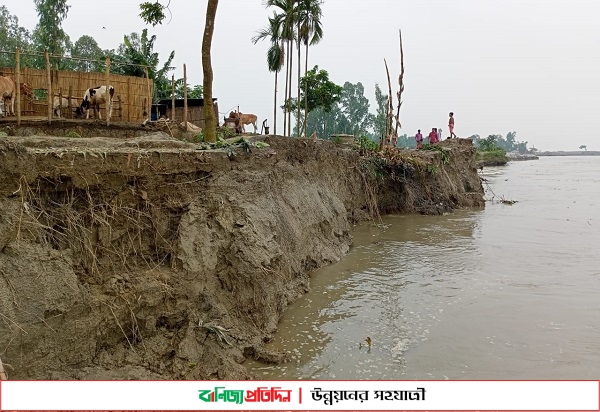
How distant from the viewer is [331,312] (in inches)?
280

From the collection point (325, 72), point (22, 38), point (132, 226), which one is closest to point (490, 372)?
point (132, 226)

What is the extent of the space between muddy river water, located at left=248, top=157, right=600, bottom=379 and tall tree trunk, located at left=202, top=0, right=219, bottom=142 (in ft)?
11.8

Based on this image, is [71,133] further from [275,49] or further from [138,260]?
[275,49]

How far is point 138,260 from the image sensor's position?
5.74m

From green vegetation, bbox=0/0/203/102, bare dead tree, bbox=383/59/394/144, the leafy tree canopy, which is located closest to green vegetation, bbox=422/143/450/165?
bare dead tree, bbox=383/59/394/144

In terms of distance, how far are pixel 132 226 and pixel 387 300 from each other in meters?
4.40

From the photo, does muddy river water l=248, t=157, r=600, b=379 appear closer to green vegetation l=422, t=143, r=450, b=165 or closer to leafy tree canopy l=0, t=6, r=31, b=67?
green vegetation l=422, t=143, r=450, b=165

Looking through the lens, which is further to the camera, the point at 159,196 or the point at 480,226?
the point at 480,226

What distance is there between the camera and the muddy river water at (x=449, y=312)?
545cm

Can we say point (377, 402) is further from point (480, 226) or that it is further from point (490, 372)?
point (480, 226)

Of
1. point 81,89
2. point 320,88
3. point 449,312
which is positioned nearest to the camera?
point 449,312

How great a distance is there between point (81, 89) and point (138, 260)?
322 inches

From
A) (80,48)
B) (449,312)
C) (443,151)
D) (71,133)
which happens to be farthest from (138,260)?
(80,48)

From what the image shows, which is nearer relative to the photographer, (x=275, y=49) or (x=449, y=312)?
(x=449, y=312)
